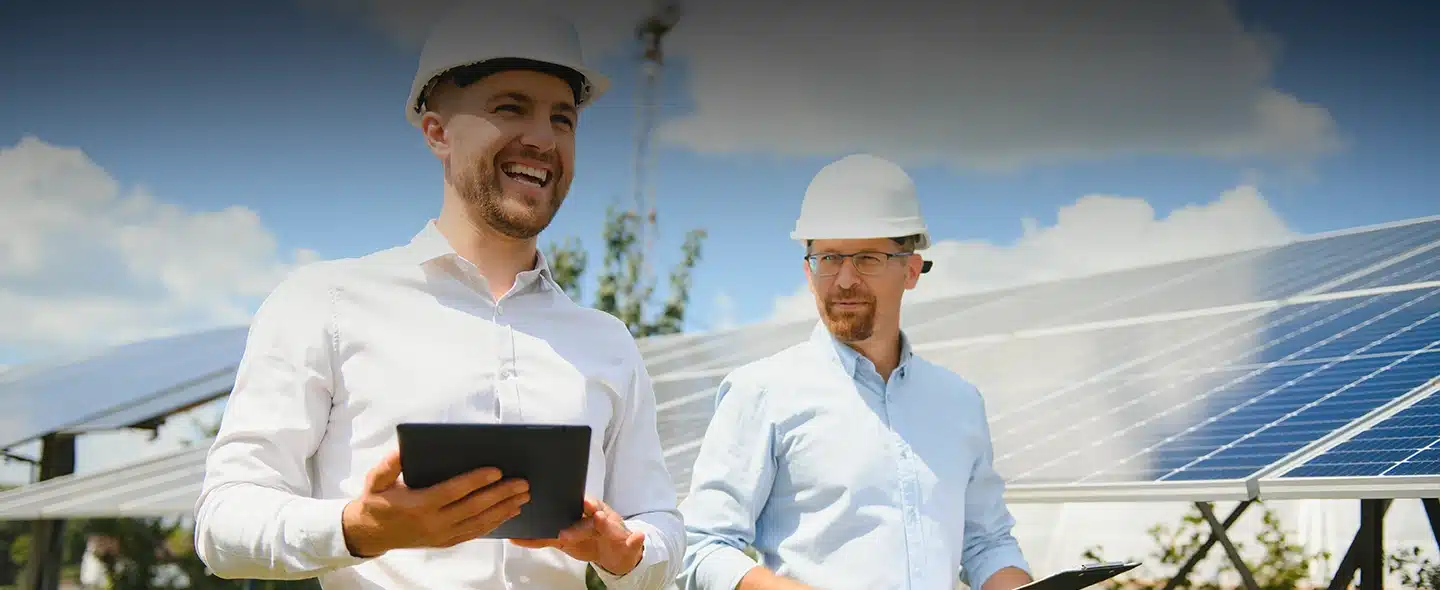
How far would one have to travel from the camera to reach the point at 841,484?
157 inches

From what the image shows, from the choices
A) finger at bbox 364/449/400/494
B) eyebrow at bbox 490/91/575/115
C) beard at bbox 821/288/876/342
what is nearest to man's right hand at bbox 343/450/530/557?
finger at bbox 364/449/400/494

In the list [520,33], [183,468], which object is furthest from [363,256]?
[183,468]

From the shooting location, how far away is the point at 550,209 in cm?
282

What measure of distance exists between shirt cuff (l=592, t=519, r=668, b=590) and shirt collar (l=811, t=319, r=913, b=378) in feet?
5.04

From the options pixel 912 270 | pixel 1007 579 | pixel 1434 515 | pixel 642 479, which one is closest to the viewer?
pixel 642 479

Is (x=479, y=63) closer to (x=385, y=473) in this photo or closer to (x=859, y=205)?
(x=385, y=473)

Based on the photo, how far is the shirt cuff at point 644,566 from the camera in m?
2.69

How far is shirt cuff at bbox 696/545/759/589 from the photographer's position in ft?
12.5

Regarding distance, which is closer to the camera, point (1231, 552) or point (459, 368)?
point (459, 368)

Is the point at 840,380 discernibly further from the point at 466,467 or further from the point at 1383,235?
the point at 1383,235

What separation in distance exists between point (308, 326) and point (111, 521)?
18.1 meters

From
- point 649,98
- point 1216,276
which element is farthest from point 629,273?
point 1216,276

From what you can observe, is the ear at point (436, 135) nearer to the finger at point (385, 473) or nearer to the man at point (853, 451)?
the finger at point (385, 473)

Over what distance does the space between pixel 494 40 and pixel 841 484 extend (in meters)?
1.83
